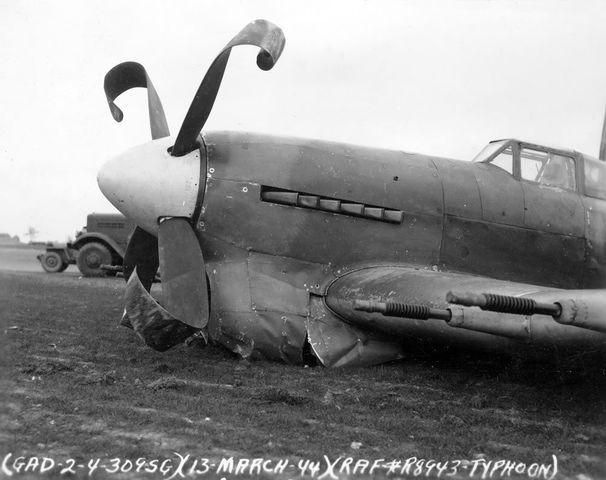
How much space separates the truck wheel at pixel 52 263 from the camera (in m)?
20.4

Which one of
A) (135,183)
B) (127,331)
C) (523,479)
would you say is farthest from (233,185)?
(523,479)

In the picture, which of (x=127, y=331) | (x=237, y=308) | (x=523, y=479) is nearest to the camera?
(x=523, y=479)

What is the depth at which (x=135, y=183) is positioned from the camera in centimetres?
573

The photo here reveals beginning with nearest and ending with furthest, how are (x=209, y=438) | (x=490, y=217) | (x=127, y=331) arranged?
(x=209, y=438) < (x=490, y=217) < (x=127, y=331)

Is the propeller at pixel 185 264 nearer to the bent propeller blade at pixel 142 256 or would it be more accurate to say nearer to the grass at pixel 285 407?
the grass at pixel 285 407

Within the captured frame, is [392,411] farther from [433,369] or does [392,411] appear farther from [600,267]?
[600,267]

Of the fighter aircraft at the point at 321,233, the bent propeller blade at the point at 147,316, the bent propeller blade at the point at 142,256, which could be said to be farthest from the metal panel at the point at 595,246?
the bent propeller blade at the point at 142,256

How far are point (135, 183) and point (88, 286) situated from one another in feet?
31.6

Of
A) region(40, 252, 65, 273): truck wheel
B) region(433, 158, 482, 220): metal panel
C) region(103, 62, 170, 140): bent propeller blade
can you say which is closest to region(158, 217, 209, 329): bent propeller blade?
region(103, 62, 170, 140): bent propeller blade

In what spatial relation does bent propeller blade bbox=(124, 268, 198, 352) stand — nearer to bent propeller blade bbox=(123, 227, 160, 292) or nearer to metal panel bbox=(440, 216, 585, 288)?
bent propeller blade bbox=(123, 227, 160, 292)

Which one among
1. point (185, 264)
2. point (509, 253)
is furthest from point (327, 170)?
point (509, 253)

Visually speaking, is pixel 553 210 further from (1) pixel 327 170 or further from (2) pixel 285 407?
(2) pixel 285 407

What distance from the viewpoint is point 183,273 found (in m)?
5.59

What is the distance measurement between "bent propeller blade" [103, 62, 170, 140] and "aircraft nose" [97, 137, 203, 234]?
1.22 meters
